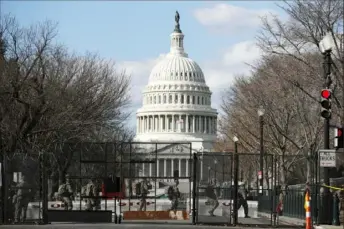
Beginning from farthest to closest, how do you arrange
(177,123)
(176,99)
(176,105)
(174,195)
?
(176,99) < (176,105) < (177,123) < (174,195)

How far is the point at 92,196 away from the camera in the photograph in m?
29.9

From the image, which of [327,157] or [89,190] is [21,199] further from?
[327,157]

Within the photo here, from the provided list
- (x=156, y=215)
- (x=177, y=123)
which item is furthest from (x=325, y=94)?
(x=177, y=123)

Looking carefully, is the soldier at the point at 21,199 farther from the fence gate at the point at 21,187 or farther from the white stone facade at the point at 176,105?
the white stone facade at the point at 176,105

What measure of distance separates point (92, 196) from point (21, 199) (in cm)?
384

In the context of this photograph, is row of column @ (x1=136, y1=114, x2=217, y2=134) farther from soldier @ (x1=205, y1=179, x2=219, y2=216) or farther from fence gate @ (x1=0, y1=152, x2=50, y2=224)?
fence gate @ (x1=0, y1=152, x2=50, y2=224)

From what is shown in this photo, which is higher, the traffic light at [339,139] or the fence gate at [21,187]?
the traffic light at [339,139]

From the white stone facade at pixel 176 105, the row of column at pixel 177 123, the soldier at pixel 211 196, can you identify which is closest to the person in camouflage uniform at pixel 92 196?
the soldier at pixel 211 196

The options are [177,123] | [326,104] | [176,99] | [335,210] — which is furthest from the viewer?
[176,99]

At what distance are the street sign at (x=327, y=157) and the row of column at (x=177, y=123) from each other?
14506 cm

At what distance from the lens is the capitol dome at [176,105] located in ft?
557

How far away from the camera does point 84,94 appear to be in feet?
156

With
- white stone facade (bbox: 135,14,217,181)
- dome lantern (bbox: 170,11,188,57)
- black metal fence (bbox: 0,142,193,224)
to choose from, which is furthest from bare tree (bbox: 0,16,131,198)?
dome lantern (bbox: 170,11,188,57)

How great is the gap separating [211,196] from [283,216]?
5.33 meters
